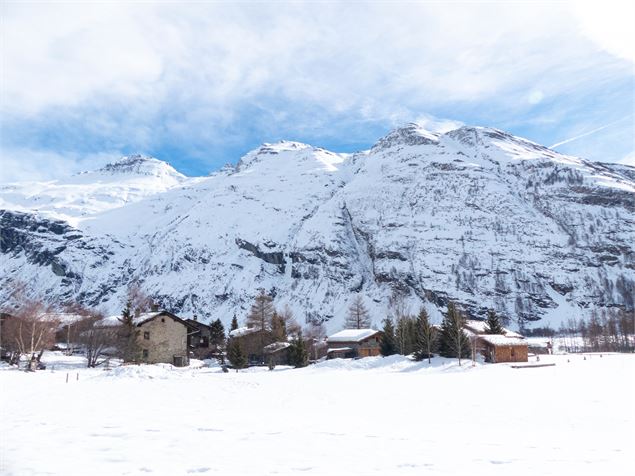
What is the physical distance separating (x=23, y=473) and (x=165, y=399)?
1701 cm

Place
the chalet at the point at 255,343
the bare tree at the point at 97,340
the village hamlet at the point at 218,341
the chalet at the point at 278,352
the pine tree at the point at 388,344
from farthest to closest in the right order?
the chalet at the point at 255,343 → the chalet at the point at 278,352 → the pine tree at the point at 388,344 → the bare tree at the point at 97,340 → the village hamlet at the point at 218,341

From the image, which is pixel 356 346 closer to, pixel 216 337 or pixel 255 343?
pixel 255 343

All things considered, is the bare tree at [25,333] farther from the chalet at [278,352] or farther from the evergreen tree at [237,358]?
the chalet at [278,352]

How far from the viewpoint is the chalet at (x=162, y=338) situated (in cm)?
7010

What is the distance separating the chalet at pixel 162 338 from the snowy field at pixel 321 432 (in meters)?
41.6

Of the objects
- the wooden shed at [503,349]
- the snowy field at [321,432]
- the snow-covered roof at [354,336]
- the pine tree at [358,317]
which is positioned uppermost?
the pine tree at [358,317]

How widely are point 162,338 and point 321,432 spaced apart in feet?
205

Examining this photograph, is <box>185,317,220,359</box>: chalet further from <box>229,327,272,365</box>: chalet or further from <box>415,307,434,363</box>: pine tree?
<box>415,307,434,363</box>: pine tree

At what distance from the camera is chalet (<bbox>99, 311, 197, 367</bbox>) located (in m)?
70.1

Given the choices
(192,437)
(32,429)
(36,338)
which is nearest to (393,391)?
(192,437)

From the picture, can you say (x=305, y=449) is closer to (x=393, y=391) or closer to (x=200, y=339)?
(x=393, y=391)

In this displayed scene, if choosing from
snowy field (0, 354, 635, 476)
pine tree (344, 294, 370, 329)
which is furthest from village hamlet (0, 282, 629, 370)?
snowy field (0, 354, 635, 476)

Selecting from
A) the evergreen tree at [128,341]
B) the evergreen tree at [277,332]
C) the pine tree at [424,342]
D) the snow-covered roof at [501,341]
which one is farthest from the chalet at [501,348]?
the evergreen tree at [128,341]

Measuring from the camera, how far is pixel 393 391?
3028 centimetres
